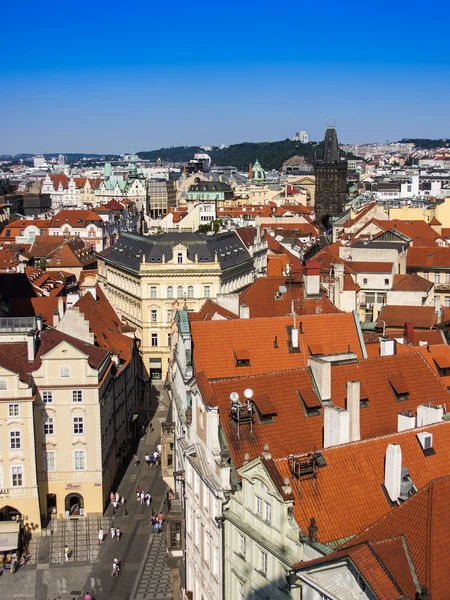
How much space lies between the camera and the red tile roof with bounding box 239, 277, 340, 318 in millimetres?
59562

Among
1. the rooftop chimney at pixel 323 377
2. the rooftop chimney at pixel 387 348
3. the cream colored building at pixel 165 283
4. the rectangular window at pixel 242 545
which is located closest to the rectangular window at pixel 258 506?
the rectangular window at pixel 242 545

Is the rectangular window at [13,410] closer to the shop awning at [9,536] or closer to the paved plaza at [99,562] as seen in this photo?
the shop awning at [9,536]

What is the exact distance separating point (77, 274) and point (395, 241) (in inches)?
2195

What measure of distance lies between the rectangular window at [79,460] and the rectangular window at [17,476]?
382 centimetres

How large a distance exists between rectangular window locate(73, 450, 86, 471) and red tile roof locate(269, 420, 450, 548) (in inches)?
1053

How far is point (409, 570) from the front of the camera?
24578mm

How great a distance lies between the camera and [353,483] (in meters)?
31.7

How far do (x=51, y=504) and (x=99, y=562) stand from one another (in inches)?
272

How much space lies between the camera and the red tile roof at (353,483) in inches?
1203

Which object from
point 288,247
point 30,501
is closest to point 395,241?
point 288,247

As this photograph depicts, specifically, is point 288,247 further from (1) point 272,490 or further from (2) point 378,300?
(1) point 272,490

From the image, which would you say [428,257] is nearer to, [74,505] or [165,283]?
[165,283]

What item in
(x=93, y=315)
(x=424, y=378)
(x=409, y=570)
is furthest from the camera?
(x=93, y=315)

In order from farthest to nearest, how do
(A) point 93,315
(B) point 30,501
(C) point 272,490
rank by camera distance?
(A) point 93,315 → (B) point 30,501 → (C) point 272,490
